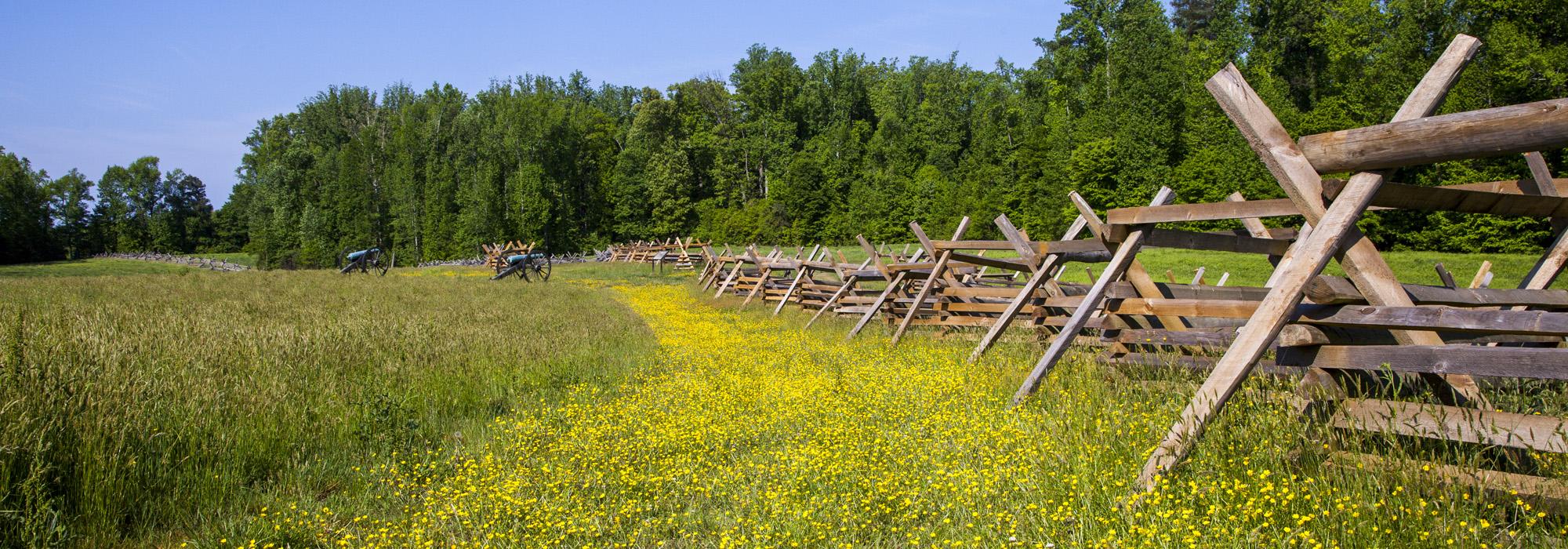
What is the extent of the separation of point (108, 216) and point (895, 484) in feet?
350

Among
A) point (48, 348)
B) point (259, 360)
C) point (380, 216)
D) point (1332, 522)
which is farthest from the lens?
point (380, 216)

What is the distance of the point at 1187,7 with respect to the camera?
203ft

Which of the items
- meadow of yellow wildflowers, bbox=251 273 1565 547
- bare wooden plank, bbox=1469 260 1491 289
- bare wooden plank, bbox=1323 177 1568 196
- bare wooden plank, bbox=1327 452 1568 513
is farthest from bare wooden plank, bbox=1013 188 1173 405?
bare wooden plank, bbox=1469 260 1491 289

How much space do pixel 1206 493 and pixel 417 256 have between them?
7025 centimetres

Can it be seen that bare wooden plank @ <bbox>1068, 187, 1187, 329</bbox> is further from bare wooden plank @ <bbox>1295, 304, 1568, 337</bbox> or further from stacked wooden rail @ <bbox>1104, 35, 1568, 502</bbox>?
bare wooden plank @ <bbox>1295, 304, 1568, 337</bbox>

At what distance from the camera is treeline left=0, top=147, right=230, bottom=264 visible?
205ft

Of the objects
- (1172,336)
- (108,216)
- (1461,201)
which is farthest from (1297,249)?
(108,216)

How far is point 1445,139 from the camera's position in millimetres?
3537

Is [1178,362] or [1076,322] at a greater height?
[1076,322]

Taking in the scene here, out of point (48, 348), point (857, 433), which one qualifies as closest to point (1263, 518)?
point (857, 433)

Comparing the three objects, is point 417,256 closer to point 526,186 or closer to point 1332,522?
point 526,186

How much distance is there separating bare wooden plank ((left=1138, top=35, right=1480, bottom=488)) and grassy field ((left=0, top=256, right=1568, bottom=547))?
165 mm

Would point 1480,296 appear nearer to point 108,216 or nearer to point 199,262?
point 199,262

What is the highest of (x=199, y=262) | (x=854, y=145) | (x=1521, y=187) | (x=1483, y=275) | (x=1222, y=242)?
(x=854, y=145)
